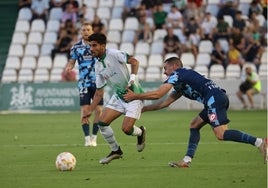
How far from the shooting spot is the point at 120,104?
1536 cm

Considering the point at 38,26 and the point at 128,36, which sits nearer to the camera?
the point at 128,36

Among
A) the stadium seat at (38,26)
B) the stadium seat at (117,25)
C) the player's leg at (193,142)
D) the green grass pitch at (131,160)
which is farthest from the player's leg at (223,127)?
the stadium seat at (38,26)

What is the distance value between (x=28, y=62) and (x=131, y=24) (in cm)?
441

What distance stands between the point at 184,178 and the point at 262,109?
20899 millimetres

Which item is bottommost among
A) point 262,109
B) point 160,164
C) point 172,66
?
point 262,109

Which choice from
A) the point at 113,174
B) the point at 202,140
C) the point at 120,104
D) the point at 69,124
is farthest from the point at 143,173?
the point at 69,124

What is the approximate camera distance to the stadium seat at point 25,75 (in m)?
34.2

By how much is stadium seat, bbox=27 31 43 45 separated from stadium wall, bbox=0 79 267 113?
11.6 feet

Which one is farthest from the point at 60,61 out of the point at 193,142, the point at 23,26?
the point at 193,142

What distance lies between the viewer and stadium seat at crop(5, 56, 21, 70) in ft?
116

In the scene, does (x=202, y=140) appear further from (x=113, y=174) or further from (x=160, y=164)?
(x=113, y=174)

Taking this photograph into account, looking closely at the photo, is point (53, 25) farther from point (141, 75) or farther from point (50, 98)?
point (141, 75)

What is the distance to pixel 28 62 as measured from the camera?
35.5 metres

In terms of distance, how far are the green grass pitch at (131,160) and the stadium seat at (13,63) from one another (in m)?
10.0
